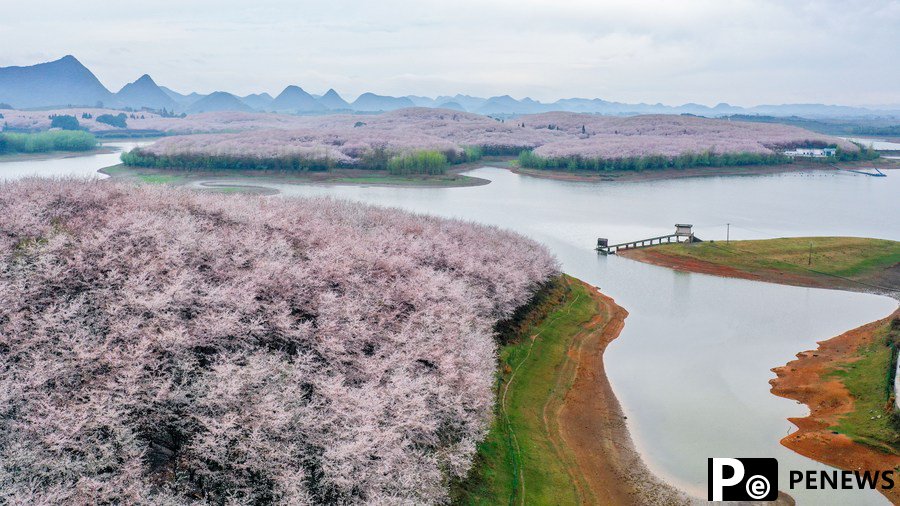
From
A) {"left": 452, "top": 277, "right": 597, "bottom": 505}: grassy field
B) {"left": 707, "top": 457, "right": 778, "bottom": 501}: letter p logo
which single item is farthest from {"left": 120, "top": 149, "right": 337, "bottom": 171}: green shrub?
{"left": 707, "top": 457, "right": 778, "bottom": 501}: letter p logo

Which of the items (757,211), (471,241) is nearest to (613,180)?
(757,211)

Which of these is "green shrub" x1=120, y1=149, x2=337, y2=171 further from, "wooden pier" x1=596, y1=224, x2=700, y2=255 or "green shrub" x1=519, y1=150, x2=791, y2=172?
"wooden pier" x1=596, y1=224, x2=700, y2=255

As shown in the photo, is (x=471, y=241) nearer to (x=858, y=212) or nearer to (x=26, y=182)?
(x=26, y=182)

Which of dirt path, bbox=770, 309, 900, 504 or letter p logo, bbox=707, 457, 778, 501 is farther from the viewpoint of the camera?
dirt path, bbox=770, 309, 900, 504

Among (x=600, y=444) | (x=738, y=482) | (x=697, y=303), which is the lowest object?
(x=600, y=444)

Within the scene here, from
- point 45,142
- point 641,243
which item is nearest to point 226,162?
point 45,142

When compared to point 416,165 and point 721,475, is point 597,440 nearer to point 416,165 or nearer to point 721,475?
point 721,475
